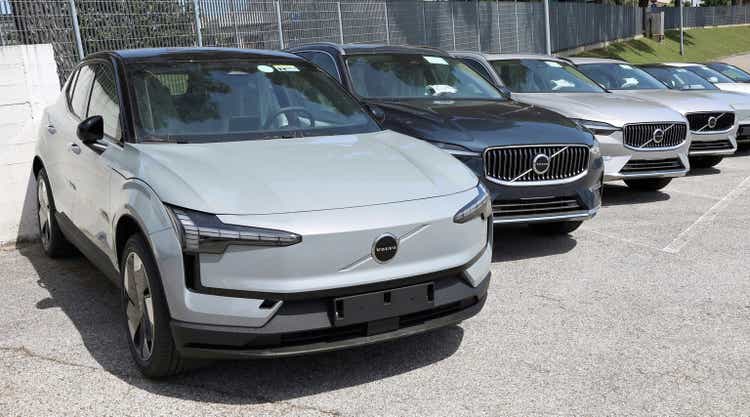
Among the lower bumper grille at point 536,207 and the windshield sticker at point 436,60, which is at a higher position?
the windshield sticker at point 436,60

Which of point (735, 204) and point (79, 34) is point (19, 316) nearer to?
point (79, 34)

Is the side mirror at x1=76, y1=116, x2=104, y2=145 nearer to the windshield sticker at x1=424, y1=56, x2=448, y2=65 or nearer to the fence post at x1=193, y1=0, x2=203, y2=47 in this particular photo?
the windshield sticker at x1=424, y1=56, x2=448, y2=65

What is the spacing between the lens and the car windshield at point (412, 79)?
24.3 ft

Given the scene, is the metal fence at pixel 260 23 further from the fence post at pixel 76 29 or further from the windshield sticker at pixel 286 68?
the windshield sticker at pixel 286 68

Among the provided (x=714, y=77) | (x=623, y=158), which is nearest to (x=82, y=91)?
(x=623, y=158)

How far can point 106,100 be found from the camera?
491cm

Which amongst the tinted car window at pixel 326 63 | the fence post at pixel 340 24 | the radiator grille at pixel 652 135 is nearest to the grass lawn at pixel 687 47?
the fence post at pixel 340 24

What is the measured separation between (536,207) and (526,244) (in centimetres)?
78

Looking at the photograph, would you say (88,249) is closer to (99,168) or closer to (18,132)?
(99,168)

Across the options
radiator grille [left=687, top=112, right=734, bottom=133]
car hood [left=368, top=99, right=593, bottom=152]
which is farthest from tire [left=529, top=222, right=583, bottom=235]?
radiator grille [left=687, top=112, right=734, bottom=133]

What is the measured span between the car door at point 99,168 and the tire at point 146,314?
36 centimetres

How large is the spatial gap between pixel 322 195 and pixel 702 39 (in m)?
63.4

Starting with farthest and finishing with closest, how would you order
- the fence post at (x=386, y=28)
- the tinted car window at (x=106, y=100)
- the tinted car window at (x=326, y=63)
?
the fence post at (x=386, y=28)
the tinted car window at (x=326, y=63)
the tinted car window at (x=106, y=100)

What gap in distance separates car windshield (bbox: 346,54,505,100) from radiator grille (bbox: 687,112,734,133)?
3.77 metres
